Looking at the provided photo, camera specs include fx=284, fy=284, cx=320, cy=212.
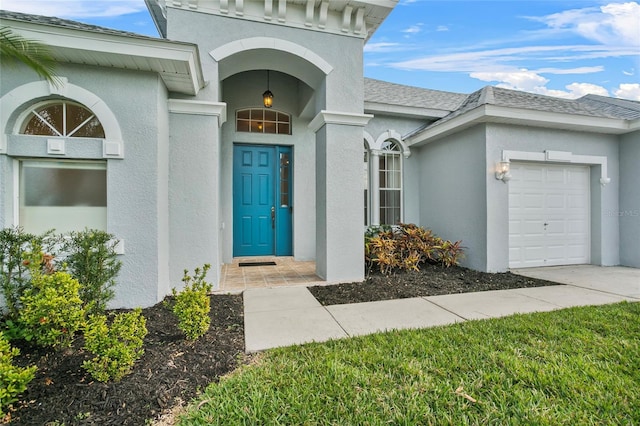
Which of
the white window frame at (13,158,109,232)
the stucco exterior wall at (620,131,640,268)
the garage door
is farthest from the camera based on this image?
the stucco exterior wall at (620,131,640,268)

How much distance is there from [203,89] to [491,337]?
5.05m

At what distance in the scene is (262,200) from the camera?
702 centimetres

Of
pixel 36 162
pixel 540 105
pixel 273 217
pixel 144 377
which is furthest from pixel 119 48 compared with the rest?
pixel 540 105

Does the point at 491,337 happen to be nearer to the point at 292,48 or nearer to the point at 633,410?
the point at 633,410

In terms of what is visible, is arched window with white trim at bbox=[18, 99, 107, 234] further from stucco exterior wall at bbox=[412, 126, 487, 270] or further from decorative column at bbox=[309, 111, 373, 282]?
stucco exterior wall at bbox=[412, 126, 487, 270]

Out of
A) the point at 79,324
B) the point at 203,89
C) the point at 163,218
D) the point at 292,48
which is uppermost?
the point at 292,48

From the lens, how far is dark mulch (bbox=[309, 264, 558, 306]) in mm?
4340

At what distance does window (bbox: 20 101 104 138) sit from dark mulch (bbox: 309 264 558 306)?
12.4ft

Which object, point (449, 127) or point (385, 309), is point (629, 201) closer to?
point (449, 127)

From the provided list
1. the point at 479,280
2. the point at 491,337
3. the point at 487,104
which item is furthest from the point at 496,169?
the point at 491,337

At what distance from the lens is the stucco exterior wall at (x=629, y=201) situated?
6418 millimetres

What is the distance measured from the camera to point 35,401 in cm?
191

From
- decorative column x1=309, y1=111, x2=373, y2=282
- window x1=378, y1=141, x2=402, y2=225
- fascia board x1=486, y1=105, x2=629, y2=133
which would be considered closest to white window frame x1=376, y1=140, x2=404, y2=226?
window x1=378, y1=141, x2=402, y2=225

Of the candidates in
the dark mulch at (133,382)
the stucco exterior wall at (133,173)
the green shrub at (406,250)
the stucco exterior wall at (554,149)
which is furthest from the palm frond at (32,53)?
the stucco exterior wall at (554,149)
